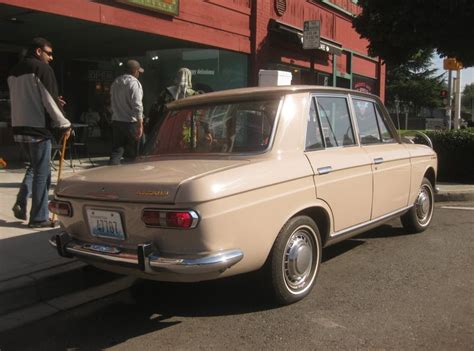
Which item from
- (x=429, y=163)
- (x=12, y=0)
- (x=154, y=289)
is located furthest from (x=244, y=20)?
(x=154, y=289)

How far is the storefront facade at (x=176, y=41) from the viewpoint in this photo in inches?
404

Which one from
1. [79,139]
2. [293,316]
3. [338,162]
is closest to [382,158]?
[338,162]

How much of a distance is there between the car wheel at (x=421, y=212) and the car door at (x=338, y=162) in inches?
57.0

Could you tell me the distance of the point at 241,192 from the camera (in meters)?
3.58

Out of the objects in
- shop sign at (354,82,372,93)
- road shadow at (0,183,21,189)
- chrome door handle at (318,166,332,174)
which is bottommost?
road shadow at (0,183,21,189)

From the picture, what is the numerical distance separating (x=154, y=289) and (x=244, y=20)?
32.2 ft

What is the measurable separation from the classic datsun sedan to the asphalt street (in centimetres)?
33

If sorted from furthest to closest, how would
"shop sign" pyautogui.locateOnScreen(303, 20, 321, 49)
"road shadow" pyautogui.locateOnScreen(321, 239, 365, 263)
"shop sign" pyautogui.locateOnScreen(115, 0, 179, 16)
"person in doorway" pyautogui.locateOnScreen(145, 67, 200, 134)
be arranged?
"shop sign" pyautogui.locateOnScreen(303, 20, 321, 49)
"shop sign" pyautogui.locateOnScreen(115, 0, 179, 16)
"person in doorway" pyautogui.locateOnScreen(145, 67, 200, 134)
"road shadow" pyautogui.locateOnScreen(321, 239, 365, 263)

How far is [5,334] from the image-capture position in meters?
3.73

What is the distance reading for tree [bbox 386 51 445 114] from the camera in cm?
5312

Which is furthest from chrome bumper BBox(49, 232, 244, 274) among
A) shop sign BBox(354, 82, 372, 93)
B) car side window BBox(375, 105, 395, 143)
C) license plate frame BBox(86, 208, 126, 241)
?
shop sign BBox(354, 82, 372, 93)

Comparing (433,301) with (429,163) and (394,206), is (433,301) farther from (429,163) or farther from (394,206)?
(429,163)

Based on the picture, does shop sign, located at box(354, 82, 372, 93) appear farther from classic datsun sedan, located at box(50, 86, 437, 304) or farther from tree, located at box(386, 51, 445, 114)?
tree, located at box(386, 51, 445, 114)

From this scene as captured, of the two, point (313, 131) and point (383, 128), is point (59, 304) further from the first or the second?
point (383, 128)
